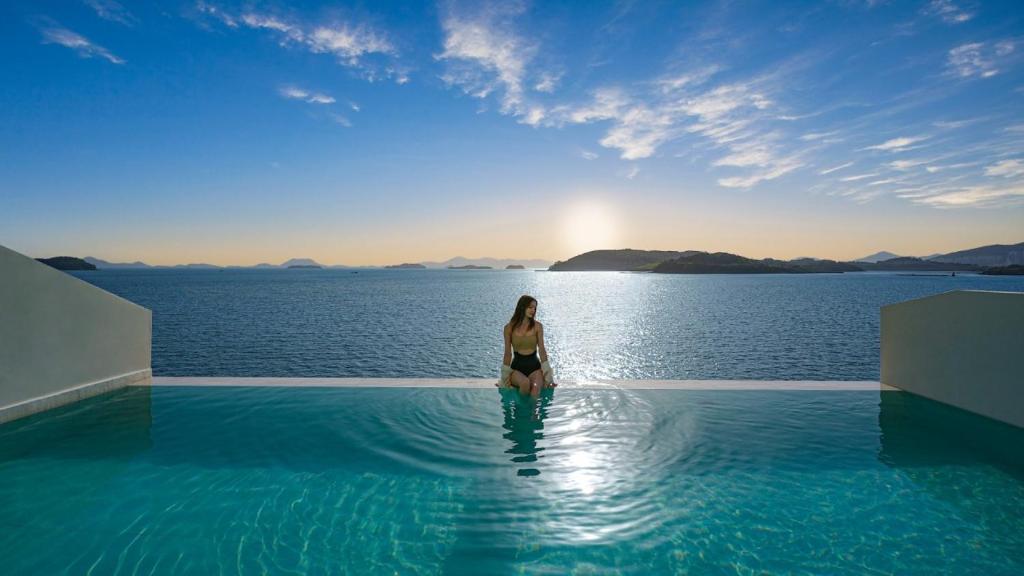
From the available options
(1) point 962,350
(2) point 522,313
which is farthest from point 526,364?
(1) point 962,350

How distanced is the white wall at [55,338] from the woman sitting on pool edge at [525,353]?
20.6 ft

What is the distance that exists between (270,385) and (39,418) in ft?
9.71

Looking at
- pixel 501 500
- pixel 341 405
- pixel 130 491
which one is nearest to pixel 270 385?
pixel 341 405

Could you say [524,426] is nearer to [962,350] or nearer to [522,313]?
[522,313]

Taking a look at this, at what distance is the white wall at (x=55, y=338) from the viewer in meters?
6.47

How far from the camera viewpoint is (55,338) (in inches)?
279

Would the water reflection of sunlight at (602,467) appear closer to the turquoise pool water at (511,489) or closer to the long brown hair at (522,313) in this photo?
the turquoise pool water at (511,489)

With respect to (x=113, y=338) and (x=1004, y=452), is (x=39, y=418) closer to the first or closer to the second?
(x=113, y=338)

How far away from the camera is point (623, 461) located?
550 centimetres

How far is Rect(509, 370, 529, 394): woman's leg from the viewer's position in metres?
8.05

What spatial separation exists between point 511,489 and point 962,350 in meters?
6.88

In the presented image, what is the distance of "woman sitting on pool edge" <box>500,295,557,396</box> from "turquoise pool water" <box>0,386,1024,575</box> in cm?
53

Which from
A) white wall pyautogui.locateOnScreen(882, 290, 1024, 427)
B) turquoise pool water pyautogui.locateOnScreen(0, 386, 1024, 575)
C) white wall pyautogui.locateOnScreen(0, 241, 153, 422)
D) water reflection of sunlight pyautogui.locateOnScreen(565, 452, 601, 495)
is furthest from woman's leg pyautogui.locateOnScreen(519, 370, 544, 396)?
white wall pyautogui.locateOnScreen(0, 241, 153, 422)

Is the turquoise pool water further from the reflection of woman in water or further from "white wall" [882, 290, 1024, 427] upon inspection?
"white wall" [882, 290, 1024, 427]
